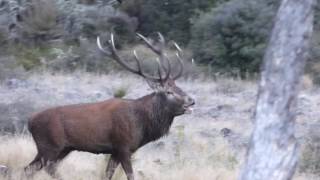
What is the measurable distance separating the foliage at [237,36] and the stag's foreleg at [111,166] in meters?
19.2

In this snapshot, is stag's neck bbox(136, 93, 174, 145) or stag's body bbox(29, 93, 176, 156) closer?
stag's body bbox(29, 93, 176, 156)

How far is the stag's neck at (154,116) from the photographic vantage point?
11.8 metres

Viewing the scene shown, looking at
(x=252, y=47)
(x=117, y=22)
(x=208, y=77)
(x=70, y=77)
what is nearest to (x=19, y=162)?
(x=70, y=77)

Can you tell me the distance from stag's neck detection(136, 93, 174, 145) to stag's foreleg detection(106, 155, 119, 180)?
44 cm

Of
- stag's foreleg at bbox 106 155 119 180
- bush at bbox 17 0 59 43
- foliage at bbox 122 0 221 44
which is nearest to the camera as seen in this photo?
stag's foreleg at bbox 106 155 119 180

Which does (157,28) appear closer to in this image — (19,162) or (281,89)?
(19,162)

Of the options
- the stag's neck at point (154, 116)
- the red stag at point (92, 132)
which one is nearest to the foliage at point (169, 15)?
the stag's neck at point (154, 116)

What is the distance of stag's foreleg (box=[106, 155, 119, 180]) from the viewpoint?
11578 millimetres

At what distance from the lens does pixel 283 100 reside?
7.06m

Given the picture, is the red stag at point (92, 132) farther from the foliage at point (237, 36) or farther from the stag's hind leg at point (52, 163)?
the foliage at point (237, 36)

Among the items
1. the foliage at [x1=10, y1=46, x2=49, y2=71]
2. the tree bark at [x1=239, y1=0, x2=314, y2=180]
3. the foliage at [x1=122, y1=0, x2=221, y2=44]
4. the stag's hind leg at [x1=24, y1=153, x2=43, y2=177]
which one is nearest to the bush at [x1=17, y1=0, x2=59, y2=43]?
the foliage at [x1=10, y1=46, x2=49, y2=71]

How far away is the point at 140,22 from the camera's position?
3778cm

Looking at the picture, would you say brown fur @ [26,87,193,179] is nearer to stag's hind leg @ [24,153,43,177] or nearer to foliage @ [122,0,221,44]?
stag's hind leg @ [24,153,43,177]

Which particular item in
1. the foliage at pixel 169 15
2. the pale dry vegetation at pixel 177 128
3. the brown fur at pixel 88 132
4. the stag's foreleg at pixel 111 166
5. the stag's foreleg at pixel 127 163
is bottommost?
the foliage at pixel 169 15
